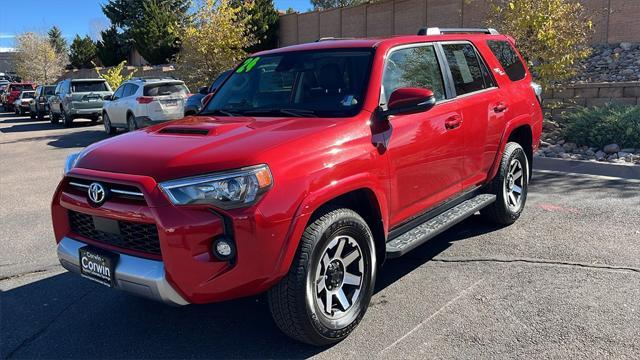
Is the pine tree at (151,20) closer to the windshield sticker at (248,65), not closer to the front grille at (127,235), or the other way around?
the windshield sticker at (248,65)

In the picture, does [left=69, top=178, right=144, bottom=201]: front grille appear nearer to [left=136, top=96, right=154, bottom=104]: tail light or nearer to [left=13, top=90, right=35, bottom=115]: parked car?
[left=136, top=96, right=154, bottom=104]: tail light

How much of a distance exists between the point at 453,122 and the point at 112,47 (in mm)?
49461

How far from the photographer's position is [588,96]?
1153 cm

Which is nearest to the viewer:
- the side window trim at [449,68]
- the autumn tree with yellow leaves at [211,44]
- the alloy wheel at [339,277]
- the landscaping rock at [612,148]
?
the alloy wheel at [339,277]

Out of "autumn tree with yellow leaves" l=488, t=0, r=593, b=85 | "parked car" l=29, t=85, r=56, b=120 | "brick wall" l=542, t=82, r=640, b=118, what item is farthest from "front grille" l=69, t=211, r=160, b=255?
"parked car" l=29, t=85, r=56, b=120

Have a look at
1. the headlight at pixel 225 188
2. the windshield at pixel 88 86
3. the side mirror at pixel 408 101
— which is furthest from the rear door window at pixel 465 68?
the windshield at pixel 88 86

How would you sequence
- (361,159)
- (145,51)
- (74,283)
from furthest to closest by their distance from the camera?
(145,51), (74,283), (361,159)

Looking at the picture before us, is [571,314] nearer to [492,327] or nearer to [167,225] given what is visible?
[492,327]

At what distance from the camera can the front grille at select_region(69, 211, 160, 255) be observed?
3.14 metres

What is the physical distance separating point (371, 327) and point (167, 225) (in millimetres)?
1576

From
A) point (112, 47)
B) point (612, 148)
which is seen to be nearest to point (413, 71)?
point (612, 148)

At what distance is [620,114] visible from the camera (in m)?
9.46

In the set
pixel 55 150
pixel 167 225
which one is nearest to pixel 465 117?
pixel 167 225

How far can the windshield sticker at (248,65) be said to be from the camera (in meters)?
4.84
